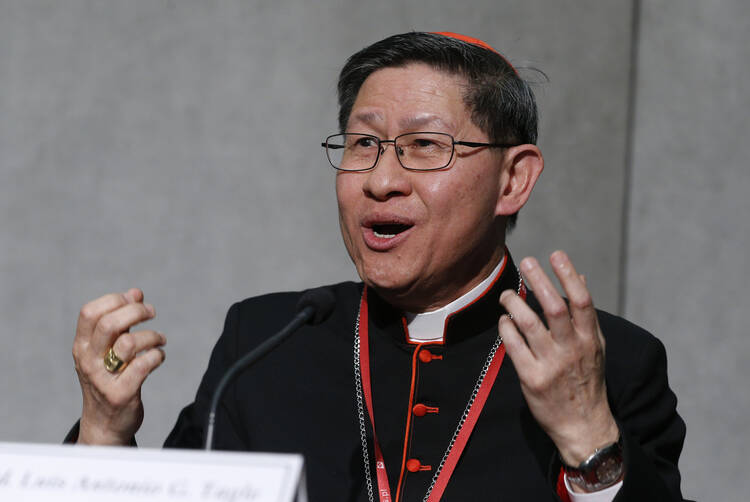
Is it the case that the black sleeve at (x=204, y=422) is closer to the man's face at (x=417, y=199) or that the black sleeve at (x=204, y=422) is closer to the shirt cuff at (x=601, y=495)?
the man's face at (x=417, y=199)

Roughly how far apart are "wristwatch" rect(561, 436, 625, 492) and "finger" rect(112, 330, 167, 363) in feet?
2.64

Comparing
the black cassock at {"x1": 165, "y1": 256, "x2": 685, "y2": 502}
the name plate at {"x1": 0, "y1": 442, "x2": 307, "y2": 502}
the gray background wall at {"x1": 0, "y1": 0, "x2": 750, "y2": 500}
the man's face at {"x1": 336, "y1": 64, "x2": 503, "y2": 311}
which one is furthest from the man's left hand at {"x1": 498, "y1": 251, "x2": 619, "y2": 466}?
the gray background wall at {"x1": 0, "y1": 0, "x2": 750, "y2": 500}

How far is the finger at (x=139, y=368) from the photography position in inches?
62.2

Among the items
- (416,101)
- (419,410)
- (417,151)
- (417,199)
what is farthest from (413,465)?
(416,101)

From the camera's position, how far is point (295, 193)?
335 centimetres

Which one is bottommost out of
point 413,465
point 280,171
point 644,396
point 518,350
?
point 413,465

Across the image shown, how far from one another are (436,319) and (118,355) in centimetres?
77

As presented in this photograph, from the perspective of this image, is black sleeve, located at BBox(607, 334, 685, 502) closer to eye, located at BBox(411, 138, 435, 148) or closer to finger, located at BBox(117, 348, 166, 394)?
eye, located at BBox(411, 138, 435, 148)

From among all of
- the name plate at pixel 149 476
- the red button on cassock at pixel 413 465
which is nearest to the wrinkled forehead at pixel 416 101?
the red button on cassock at pixel 413 465

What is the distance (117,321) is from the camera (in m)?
1.56

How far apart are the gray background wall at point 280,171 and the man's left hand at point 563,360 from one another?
6.47 ft

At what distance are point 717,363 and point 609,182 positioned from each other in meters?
0.91

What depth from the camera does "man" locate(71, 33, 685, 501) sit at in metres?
1.82

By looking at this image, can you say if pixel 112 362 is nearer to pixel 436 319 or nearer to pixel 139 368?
pixel 139 368
